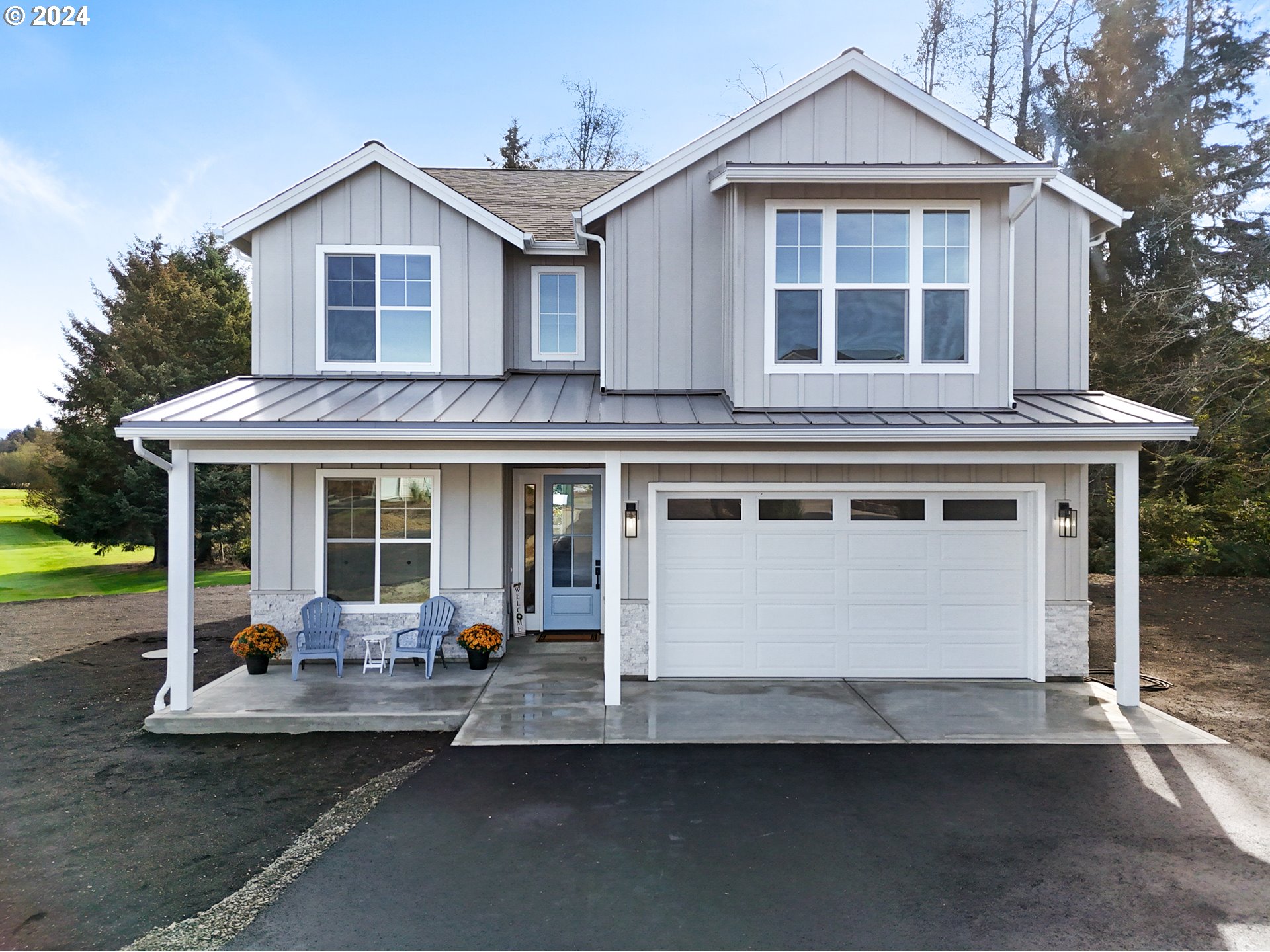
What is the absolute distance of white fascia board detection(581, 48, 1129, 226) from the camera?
8.67 meters

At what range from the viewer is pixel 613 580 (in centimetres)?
788

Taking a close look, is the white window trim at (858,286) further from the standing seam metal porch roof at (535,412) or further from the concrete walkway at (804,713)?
the concrete walkway at (804,713)

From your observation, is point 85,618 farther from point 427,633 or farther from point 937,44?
point 937,44

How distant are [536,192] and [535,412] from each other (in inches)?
232

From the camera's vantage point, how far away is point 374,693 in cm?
810

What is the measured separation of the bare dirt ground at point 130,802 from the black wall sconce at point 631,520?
292 centimetres

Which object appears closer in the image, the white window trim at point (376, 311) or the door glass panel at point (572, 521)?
the white window trim at point (376, 311)

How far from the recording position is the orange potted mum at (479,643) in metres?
9.03

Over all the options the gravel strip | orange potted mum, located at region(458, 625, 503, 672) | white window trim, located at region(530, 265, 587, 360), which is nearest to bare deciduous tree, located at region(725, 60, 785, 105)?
white window trim, located at region(530, 265, 587, 360)

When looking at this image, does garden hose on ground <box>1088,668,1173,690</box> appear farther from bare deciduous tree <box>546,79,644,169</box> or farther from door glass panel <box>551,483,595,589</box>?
bare deciduous tree <box>546,79,644,169</box>

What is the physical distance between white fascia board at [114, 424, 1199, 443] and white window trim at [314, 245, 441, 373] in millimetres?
2430

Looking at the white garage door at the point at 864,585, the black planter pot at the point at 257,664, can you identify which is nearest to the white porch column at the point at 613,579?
the white garage door at the point at 864,585

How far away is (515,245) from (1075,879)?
842 centimetres

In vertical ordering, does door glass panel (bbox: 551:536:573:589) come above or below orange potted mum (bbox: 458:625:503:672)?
above
